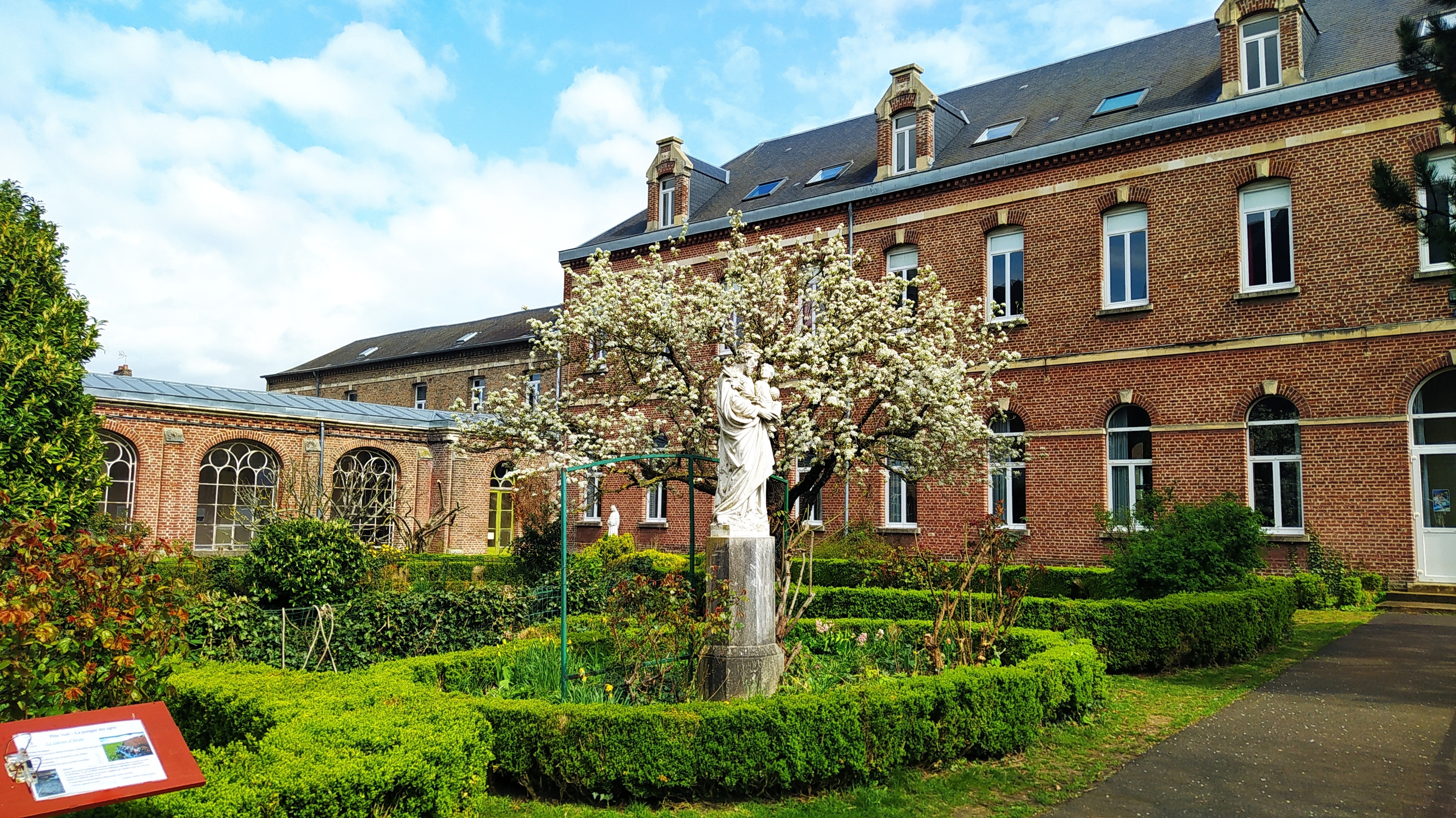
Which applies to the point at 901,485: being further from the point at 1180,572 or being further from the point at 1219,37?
the point at 1219,37

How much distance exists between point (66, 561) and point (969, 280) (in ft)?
59.9

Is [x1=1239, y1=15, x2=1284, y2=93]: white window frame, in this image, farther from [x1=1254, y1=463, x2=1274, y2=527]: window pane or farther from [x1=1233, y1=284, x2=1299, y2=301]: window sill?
[x1=1254, y1=463, x2=1274, y2=527]: window pane

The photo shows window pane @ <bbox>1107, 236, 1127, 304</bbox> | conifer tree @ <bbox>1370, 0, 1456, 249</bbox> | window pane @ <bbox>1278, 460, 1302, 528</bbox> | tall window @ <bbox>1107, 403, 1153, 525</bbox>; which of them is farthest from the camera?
window pane @ <bbox>1107, 236, 1127, 304</bbox>

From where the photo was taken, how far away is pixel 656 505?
26.1 meters

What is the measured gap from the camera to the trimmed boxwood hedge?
5.09 meters

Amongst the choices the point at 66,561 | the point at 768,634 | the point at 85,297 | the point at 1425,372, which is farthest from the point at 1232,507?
the point at 85,297

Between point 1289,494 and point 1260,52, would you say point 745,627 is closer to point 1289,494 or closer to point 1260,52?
point 1289,494

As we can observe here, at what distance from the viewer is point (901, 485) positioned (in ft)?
70.4

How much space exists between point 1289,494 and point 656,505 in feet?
50.0

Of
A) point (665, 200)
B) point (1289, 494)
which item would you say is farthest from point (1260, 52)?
point (665, 200)

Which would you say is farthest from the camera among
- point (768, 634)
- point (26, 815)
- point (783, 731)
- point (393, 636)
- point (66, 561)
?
point (393, 636)

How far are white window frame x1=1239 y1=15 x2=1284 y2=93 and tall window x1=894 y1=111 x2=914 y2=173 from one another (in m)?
6.93

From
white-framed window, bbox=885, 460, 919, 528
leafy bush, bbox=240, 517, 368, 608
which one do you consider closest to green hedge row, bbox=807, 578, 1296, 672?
leafy bush, bbox=240, 517, 368, 608

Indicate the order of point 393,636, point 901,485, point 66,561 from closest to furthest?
point 66,561
point 393,636
point 901,485
